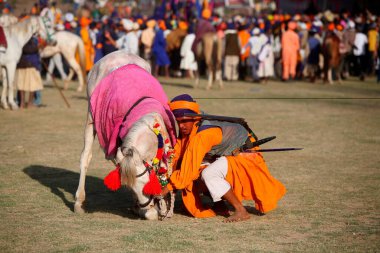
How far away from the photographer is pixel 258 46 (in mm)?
23297

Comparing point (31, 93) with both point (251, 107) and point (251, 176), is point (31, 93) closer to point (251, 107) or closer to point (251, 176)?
point (251, 107)

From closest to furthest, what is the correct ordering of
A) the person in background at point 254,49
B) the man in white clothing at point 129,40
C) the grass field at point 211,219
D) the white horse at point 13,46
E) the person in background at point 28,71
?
1. the grass field at point 211,219
2. the white horse at point 13,46
3. the person in background at point 28,71
4. the man in white clothing at point 129,40
5. the person in background at point 254,49

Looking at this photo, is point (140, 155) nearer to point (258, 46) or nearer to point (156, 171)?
point (156, 171)

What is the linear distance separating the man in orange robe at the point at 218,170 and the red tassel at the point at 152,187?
253 millimetres

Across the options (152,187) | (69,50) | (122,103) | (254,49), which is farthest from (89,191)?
(254,49)

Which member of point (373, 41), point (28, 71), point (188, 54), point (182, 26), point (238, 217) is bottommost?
point (238, 217)

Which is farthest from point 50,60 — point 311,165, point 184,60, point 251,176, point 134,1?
point 134,1

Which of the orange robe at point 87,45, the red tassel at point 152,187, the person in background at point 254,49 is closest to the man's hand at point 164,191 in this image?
the red tassel at point 152,187

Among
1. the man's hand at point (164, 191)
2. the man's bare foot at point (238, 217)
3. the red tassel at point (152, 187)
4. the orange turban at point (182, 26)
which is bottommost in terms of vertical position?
the man's bare foot at point (238, 217)

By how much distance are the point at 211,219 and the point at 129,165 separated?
3.65ft

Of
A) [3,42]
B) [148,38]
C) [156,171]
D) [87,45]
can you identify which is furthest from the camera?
[148,38]

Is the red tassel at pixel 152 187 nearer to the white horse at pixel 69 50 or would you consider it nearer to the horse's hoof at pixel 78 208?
the horse's hoof at pixel 78 208

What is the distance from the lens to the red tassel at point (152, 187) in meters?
6.44

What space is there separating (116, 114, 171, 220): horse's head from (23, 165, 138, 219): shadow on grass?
576 millimetres
